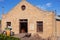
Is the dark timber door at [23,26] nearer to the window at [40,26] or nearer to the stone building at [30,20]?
the stone building at [30,20]

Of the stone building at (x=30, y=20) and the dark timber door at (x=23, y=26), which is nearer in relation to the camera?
the stone building at (x=30, y=20)

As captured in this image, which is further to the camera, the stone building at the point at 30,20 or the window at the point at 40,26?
the window at the point at 40,26

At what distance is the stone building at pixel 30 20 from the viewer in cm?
3541

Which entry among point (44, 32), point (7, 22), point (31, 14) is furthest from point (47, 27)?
point (7, 22)

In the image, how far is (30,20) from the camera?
36.9 meters

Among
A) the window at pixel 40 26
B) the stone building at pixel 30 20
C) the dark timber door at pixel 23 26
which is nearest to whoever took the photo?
the stone building at pixel 30 20

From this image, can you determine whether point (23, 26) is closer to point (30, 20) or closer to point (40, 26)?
point (30, 20)

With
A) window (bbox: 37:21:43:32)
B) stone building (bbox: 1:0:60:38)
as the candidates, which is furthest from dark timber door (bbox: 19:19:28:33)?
window (bbox: 37:21:43:32)

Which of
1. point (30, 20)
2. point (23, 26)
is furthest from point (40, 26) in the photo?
point (23, 26)

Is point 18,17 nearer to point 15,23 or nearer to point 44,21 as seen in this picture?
point 15,23

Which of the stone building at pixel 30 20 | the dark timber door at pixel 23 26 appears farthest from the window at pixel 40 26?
the dark timber door at pixel 23 26

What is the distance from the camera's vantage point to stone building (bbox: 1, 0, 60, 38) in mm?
35406

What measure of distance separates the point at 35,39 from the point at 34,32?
2.50 m

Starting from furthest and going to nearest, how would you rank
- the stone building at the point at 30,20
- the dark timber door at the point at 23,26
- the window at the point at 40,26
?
1. the dark timber door at the point at 23,26
2. the window at the point at 40,26
3. the stone building at the point at 30,20
